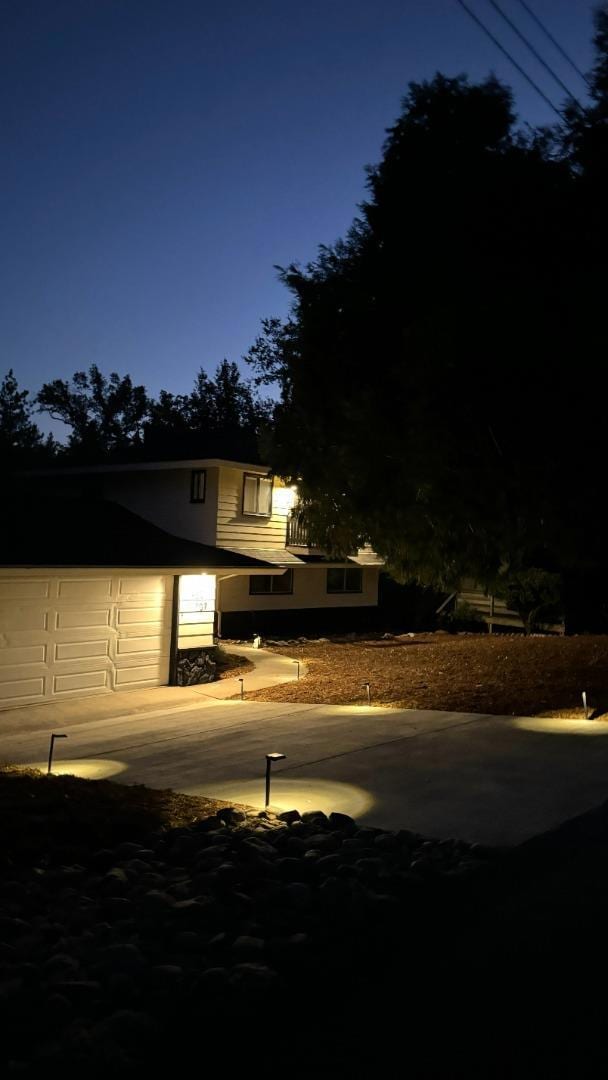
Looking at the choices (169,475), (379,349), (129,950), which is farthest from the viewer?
(169,475)

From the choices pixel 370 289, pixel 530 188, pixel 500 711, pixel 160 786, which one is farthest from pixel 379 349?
pixel 160 786

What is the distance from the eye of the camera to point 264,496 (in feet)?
82.2

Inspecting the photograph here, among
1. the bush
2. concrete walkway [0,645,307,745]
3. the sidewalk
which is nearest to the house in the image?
concrete walkway [0,645,307,745]

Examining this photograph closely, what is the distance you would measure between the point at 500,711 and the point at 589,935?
7941 mm

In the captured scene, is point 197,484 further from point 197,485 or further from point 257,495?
point 257,495

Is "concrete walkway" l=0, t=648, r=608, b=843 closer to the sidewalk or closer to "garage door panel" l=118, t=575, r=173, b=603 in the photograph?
the sidewalk

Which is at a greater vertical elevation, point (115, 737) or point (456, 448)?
point (456, 448)

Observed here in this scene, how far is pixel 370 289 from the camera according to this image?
552 inches

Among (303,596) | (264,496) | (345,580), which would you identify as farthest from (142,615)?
(345,580)

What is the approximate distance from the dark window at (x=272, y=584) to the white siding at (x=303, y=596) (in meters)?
0.12

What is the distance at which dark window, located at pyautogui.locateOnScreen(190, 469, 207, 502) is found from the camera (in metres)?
23.9

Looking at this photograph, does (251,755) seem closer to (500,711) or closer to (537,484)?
(500,711)

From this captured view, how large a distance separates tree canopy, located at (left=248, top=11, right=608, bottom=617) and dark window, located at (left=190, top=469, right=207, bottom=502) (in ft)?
30.1

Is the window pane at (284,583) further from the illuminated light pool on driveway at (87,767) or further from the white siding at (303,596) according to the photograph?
the illuminated light pool on driveway at (87,767)
